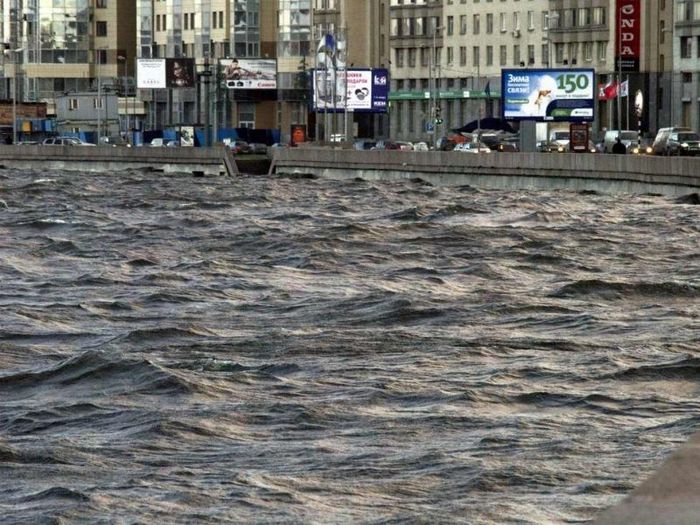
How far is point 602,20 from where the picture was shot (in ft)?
415

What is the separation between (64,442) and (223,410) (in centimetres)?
168

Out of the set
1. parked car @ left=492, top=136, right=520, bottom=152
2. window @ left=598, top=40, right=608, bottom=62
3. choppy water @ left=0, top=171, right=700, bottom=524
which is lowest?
parked car @ left=492, top=136, right=520, bottom=152

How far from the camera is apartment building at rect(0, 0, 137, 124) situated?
6230 inches

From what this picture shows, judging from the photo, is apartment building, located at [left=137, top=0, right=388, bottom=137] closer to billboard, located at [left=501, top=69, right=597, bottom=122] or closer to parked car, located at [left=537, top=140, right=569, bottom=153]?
parked car, located at [left=537, top=140, right=569, bottom=153]

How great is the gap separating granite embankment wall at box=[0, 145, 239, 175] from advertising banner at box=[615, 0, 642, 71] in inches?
998

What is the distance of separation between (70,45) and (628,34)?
60.5 metres

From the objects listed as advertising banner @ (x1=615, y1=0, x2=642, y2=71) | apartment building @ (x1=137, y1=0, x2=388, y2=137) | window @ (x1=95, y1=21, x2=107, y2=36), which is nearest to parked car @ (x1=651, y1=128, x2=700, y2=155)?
advertising banner @ (x1=615, y1=0, x2=642, y2=71)

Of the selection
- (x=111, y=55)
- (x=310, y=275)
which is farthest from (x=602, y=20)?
(x=310, y=275)

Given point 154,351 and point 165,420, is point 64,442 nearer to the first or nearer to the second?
point 165,420

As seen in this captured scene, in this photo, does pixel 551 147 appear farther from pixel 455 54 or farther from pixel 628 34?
pixel 455 54

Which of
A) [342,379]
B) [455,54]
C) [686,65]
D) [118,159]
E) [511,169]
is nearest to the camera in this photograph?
[342,379]

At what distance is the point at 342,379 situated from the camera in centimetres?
1655

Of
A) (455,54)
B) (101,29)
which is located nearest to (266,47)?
(455,54)

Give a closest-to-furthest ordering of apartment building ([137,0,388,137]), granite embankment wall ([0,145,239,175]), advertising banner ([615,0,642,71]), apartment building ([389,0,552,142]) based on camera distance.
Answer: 1. granite embankment wall ([0,145,239,175])
2. advertising banner ([615,0,642,71])
3. apartment building ([389,0,552,142])
4. apartment building ([137,0,388,137])
